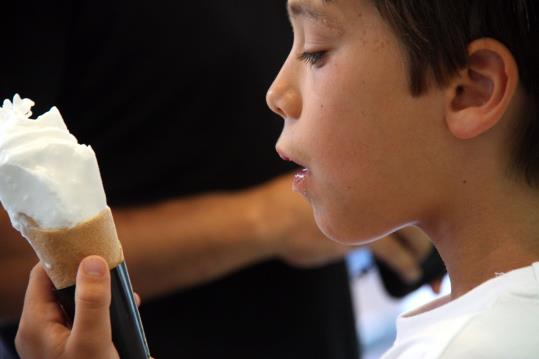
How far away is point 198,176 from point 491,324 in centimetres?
74

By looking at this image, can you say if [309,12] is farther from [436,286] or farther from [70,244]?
[436,286]

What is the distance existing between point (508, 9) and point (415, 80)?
134 mm

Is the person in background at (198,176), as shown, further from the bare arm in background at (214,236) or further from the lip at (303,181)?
the lip at (303,181)

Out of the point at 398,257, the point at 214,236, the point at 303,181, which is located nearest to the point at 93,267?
the point at 303,181

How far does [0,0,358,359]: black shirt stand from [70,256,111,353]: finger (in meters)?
0.52

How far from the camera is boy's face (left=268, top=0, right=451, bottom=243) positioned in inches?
34.1

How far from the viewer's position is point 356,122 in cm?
89

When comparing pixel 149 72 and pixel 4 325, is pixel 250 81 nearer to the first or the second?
pixel 149 72

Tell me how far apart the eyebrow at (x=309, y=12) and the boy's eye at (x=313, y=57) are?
0.14ft

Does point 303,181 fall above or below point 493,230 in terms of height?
above

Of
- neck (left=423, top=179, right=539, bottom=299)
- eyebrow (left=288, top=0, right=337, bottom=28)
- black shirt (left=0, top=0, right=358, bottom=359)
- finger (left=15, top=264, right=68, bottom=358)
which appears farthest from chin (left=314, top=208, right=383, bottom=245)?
black shirt (left=0, top=0, right=358, bottom=359)

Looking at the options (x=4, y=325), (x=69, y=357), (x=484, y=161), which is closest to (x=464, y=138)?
(x=484, y=161)

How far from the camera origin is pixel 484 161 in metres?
0.88

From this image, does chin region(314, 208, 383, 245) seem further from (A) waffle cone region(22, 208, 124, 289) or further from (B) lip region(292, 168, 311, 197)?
(A) waffle cone region(22, 208, 124, 289)
